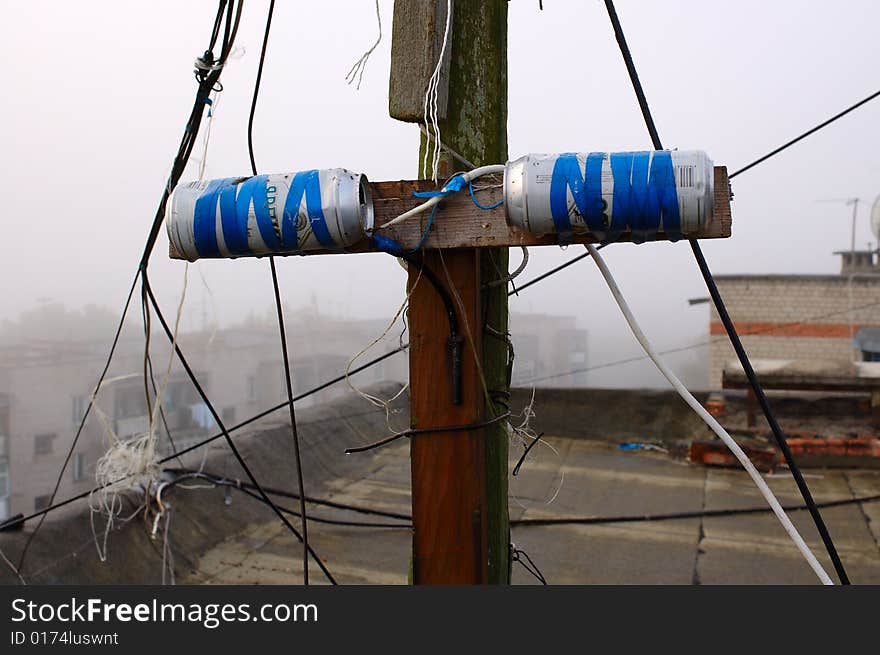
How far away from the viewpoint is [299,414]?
8.20m

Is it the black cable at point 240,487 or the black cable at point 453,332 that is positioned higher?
the black cable at point 453,332

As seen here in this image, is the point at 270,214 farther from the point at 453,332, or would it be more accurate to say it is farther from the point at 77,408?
the point at 77,408

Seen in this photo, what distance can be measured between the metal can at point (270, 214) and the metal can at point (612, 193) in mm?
389

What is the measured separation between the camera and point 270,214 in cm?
170

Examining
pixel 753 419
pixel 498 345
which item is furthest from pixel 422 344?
pixel 753 419

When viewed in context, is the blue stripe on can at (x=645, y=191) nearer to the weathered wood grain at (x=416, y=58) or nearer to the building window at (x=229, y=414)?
the weathered wood grain at (x=416, y=58)

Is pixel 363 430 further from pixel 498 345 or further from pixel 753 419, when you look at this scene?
pixel 498 345

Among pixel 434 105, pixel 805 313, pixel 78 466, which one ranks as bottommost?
pixel 78 466

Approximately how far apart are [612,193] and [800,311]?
1735 centimetres

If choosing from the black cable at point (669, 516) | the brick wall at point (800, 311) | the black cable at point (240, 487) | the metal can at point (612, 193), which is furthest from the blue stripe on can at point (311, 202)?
the brick wall at point (800, 311)

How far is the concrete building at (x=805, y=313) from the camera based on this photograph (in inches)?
646

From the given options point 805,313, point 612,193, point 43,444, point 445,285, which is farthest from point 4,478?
point 805,313

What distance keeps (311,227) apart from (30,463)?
17529mm

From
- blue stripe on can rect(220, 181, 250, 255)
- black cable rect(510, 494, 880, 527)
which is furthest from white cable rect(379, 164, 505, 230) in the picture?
black cable rect(510, 494, 880, 527)
